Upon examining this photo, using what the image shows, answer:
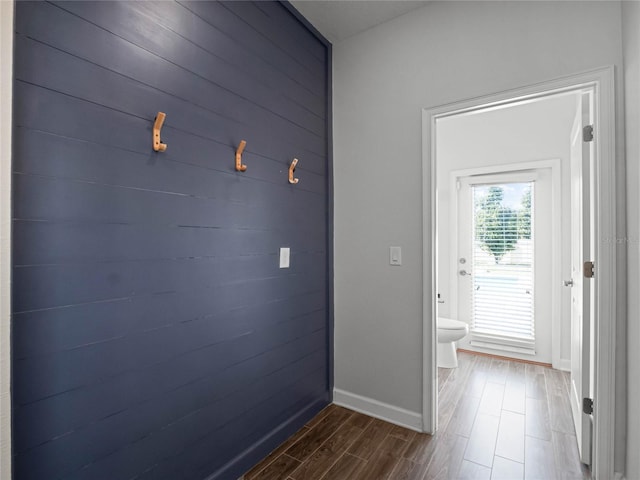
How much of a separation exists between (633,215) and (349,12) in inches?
74.2

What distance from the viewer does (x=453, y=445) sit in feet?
6.36

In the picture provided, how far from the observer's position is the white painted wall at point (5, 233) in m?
0.87

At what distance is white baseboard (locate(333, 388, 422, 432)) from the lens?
2115mm

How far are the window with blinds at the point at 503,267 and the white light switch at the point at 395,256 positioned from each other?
182 centimetres

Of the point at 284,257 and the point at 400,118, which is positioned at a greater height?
the point at 400,118

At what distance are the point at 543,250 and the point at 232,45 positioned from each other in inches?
126

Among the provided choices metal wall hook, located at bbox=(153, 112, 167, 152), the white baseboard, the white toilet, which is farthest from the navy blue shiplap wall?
the white toilet

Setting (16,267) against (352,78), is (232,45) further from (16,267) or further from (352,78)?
(16,267)

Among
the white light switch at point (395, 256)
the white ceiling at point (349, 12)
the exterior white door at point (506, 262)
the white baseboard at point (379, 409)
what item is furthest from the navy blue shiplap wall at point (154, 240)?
the exterior white door at point (506, 262)

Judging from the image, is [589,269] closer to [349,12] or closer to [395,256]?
[395,256]

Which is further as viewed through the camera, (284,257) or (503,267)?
(503,267)

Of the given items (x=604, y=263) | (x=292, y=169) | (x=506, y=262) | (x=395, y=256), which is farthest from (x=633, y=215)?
(x=506, y=262)

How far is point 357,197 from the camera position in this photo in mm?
2367

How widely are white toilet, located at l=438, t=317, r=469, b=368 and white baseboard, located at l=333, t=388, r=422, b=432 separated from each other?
1.04 meters
